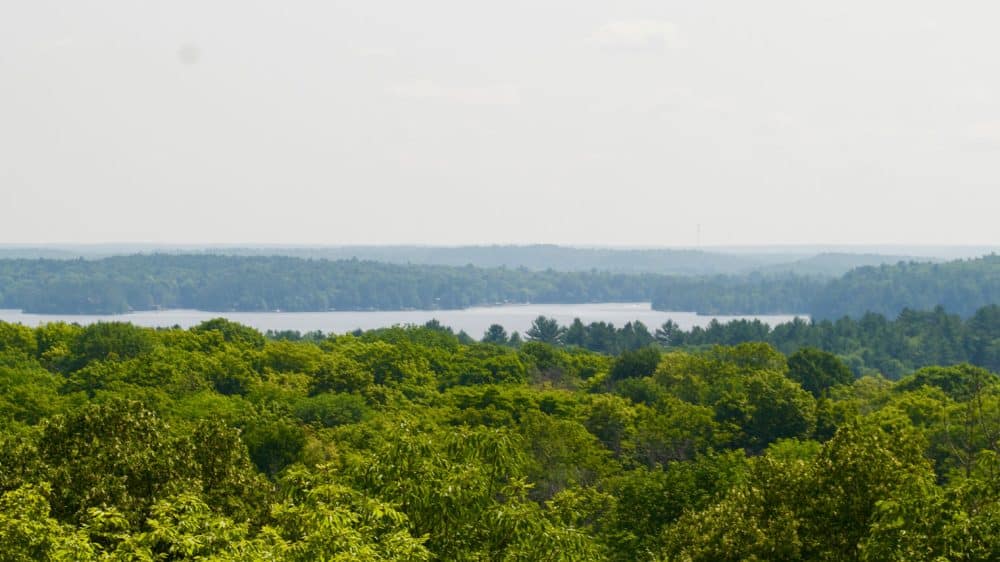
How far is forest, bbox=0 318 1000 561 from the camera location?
81.6 ft

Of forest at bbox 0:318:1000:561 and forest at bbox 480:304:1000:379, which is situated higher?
forest at bbox 0:318:1000:561

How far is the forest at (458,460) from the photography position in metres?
24.9

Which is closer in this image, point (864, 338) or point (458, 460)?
point (458, 460)

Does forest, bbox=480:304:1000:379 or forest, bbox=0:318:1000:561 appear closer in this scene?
forest, bbox=0:318:1000:561

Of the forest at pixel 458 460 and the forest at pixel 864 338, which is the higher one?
the forest at pixel 458 460

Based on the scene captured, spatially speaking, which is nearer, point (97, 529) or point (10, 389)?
point (97, 529)

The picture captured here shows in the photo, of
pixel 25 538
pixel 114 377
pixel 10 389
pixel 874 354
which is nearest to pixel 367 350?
pixel 114 377

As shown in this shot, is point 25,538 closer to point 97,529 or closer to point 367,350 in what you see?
point 97,529

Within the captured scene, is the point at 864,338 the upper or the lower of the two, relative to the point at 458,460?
lower

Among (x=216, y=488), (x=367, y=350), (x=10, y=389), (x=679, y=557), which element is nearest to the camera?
(x=679, y=557)

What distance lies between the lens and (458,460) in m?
29.8

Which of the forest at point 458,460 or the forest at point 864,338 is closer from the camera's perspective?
the forest at point 458,460

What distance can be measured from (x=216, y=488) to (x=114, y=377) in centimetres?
4279

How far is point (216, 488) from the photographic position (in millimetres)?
29859
